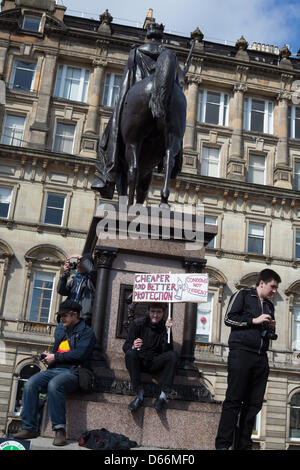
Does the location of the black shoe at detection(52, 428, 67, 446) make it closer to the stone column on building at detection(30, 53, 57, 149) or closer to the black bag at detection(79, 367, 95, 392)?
the black bag at detection(79, 367, 95, 392)

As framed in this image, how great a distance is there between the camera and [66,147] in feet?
97.6

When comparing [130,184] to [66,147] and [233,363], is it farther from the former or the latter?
[66,147]

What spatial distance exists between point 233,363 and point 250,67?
96.8ft

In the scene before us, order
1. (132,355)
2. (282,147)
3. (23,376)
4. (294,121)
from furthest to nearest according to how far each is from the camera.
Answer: (294,121)
(282,147)
(23,376)
(132,355)

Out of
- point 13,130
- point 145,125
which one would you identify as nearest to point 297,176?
point 13,130

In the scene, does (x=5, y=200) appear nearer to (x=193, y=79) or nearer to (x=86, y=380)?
(x=193, y=79)

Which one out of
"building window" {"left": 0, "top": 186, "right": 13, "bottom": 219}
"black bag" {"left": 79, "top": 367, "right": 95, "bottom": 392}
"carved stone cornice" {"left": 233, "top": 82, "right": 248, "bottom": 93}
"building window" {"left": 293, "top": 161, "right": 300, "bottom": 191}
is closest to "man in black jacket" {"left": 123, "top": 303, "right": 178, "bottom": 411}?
"black bag" {"left": 79, "top": 367, "right": 95, "bottom": 392}

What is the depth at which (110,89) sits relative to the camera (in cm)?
3142

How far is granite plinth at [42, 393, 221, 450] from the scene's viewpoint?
5258mm

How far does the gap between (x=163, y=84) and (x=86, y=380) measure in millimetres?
3676

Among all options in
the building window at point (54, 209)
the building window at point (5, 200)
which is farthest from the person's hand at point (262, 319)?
the building window at point (5, 200)

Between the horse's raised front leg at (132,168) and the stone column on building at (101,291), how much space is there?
110cm
